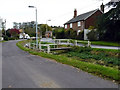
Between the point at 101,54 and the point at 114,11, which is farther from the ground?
the point at 114,11

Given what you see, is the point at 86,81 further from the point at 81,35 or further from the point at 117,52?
the point at 81,35

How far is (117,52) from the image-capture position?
50.7ft

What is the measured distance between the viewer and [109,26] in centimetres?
2822

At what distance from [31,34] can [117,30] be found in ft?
231

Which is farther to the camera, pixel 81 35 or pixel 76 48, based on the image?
pixel 81 35

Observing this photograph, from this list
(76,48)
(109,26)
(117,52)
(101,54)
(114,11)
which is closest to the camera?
(117,52)

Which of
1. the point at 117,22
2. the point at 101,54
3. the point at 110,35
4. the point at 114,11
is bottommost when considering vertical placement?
the point at 101,54

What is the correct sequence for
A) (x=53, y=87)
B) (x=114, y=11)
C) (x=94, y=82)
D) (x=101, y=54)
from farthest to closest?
(x=114, y=11) → (x=101, y=54) → (x=94, y=82) → (x=53, y=87)

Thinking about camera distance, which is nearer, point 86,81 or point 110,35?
point 86,81

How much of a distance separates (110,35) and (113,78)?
24.4 meters

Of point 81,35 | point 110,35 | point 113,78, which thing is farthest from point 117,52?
point 81,35

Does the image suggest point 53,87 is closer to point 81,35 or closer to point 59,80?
point 59,80

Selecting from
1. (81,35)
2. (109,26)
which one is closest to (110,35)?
(109,26)

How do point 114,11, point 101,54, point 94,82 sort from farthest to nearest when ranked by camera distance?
point 114,11 < point 101,54 < point 94,82
